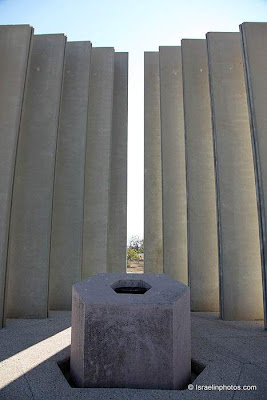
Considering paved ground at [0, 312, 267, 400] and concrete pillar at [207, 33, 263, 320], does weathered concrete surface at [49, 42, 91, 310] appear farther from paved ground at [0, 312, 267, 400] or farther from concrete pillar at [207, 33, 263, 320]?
concrete pillar at [207, 33, 263, 320]

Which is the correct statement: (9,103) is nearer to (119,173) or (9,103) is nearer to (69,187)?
(69,187)

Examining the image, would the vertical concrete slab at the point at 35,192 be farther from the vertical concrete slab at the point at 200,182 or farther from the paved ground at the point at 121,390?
the vertical concrete slab at the point at 200,182

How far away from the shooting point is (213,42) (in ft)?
33.7

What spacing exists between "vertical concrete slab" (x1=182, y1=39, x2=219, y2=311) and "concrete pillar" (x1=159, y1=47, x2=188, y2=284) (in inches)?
52.4

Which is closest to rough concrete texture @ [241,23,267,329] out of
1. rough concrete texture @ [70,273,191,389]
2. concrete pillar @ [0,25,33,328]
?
rough concrete texture @ [70,273,191,389]

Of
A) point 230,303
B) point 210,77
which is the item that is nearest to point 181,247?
point 230,303

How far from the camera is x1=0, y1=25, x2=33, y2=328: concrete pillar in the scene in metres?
8.07

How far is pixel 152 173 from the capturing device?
13.2m

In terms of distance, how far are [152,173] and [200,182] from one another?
3426 millimetres

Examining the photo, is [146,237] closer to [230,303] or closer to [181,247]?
[181,247]

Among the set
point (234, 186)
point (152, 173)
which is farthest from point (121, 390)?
point (152, 173)

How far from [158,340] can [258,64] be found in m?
9.17

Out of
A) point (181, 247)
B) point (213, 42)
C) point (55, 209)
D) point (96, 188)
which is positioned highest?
point (213, 42)

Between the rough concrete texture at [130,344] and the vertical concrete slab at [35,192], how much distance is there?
16.8ft
